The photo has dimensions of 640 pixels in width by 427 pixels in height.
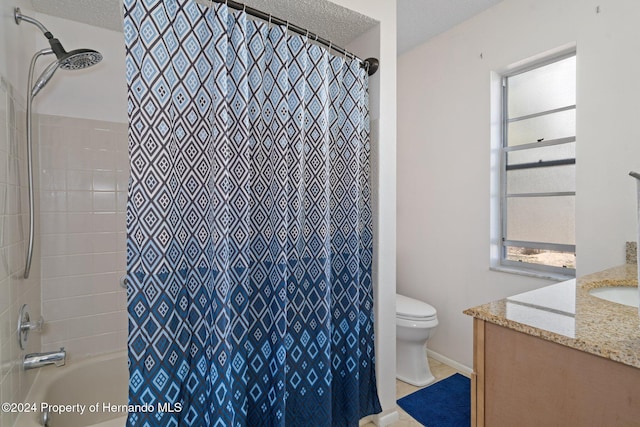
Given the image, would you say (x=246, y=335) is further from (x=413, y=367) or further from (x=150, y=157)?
(x=413, y=367)

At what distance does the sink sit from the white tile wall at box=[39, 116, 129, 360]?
2.28m

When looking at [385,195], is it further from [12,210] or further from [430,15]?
[12,210]

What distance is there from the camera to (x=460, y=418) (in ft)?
6.21

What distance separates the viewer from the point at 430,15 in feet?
7.80

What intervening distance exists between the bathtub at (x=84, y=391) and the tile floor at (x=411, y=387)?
138cm

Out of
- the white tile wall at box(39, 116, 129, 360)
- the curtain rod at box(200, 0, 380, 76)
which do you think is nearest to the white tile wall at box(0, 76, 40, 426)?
the white tile wall at box(39, 116, 129, 360)

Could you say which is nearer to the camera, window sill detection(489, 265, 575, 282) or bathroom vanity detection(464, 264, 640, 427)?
bathroom vanity detection(464, 264, 640, 427)

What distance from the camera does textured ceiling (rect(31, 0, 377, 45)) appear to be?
60.7 inches

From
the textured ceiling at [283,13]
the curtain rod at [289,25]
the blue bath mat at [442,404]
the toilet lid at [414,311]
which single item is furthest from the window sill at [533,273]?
the textured ceiling at [283,13]

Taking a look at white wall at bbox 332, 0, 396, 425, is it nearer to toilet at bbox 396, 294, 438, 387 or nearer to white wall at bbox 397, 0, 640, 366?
toilet at bbox 396, 294, 438, 387

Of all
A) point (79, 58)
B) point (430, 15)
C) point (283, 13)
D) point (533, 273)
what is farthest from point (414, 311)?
point (79, 58)

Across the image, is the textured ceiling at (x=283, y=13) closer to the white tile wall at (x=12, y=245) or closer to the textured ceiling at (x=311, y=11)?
the textured ceiling at (x=311, y=11)

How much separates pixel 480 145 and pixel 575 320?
1734 millimetres

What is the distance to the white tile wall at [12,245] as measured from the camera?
110cm
